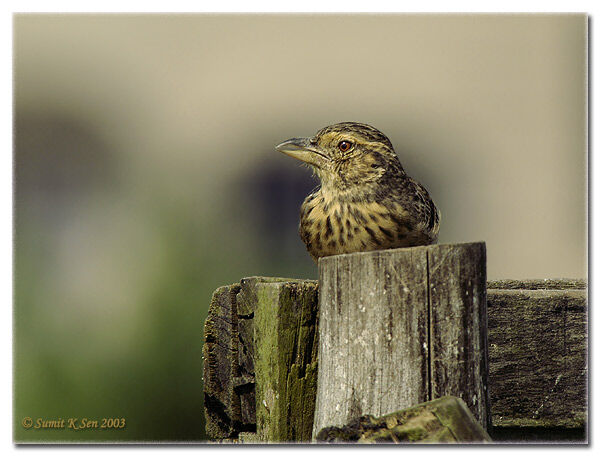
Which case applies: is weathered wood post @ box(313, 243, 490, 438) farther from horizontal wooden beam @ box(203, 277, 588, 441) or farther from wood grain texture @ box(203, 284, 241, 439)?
wood grain texture @ box(203, 284, 241, 439)

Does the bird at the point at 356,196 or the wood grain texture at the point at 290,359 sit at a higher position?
Result: the bird at the point at 356,196

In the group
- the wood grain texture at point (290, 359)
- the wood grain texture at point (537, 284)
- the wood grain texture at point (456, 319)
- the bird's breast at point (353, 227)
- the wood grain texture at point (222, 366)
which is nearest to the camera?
the wood grain texture at point (456, 319)

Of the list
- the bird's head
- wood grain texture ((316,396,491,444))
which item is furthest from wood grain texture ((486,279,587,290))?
wood grain texture ((316,396,491,444))

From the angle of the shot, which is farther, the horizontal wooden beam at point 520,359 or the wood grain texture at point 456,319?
the horizontal wooden beam at point 520,359

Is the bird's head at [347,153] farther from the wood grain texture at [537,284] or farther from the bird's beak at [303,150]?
the wood grain texture at [537,284]

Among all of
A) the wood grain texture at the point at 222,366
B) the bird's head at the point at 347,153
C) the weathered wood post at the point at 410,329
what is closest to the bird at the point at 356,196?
the bird's head at the point at 347,153

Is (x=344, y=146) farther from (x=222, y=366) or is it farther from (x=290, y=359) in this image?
(x=290, y=359)

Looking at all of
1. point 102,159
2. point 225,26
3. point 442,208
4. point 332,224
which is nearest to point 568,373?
point 332,224
